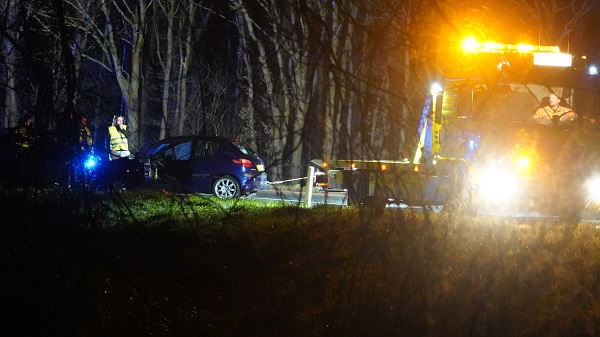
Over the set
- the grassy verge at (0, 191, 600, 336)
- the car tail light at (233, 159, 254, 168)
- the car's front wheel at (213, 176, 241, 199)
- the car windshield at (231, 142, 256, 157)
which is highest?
the car windshield at (231, 142, 256, 157)

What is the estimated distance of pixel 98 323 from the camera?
510 cm

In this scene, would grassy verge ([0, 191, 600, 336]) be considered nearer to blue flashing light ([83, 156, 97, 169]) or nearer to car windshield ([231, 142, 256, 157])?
blue flashing light ([83, 156, 97, 169])

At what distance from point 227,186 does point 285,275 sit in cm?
715

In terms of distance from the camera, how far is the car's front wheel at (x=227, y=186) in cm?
1431

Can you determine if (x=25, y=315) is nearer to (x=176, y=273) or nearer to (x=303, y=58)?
(x=176, y=273)

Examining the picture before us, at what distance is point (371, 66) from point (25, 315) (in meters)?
3.35

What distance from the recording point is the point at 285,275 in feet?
24.2

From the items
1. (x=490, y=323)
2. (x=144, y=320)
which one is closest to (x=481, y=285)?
(x=490, y=323)

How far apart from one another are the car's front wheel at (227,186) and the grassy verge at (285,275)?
4753 mm

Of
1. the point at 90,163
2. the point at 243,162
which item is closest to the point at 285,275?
the point at 90,163

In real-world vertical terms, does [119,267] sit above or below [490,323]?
above

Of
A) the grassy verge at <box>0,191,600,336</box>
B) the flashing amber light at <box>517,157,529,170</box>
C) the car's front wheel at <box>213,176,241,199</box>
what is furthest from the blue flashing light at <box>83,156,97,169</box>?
the car's front wheel at <box>213,176,241,199</box>

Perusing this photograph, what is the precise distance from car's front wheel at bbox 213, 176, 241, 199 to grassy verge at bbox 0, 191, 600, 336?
4.75 m

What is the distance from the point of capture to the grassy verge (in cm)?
509
